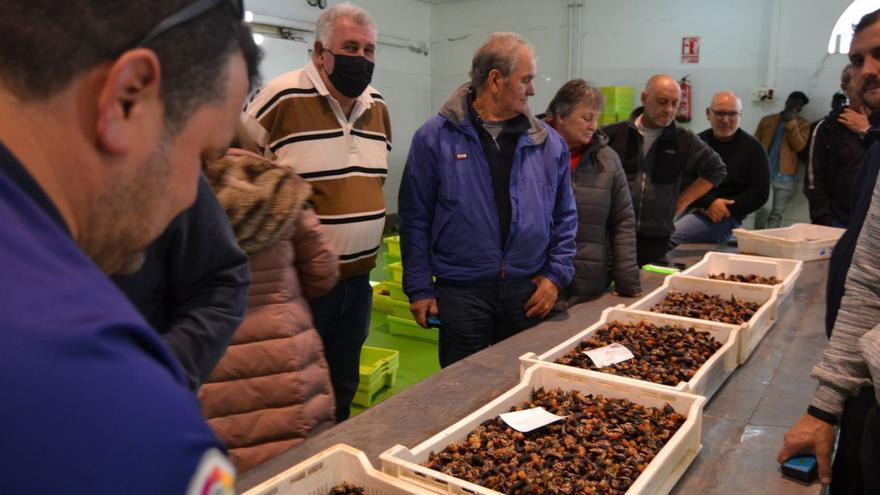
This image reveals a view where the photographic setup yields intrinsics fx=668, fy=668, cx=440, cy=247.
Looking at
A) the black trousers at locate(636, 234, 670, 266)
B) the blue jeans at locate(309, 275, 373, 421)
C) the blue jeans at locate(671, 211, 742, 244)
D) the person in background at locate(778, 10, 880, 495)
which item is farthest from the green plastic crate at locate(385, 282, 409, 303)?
the person in background at locate(778, 10, 880, 495)

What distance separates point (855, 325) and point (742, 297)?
125cm

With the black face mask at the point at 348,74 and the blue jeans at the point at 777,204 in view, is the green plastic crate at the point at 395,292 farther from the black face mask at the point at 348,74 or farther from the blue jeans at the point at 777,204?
the blue jeans at the point at 777,204

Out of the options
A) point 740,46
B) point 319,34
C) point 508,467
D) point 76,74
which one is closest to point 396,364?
point 319,34

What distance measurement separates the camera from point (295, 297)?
1.65 meters

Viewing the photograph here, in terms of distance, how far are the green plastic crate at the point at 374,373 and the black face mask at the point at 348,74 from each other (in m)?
1.52

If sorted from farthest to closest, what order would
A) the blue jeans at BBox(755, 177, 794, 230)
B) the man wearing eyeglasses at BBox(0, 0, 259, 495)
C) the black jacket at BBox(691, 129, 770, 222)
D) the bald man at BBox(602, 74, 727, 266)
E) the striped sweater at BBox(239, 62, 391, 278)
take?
the blue jeans at BBox(755, 177, 794, 230), the black jacket at BBox(691, 129, 770, 222), the bald man at BBox(602, 74, 727, 266), the striped sweater at BBox(239, 62, 391, 278), the man wearing eyeglasses at BBox(0, 0, 259, 495)

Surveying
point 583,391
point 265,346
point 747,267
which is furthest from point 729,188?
point 265,346

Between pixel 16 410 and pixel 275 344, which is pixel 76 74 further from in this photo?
pixel 275 344

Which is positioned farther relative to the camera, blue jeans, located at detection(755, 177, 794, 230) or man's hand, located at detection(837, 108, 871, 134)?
blue jeans, located at detection(755, 177, 794, 230)

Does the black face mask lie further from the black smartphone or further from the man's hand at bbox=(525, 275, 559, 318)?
the black smartphone

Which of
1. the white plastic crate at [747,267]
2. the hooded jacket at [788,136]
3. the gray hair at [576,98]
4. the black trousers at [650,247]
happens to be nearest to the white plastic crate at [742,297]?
the white plastic crate at [747,267]

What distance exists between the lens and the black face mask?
2459 millimetres

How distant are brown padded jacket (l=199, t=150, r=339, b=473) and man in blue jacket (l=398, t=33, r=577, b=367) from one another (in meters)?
0.93

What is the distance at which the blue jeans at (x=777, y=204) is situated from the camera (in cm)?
676
